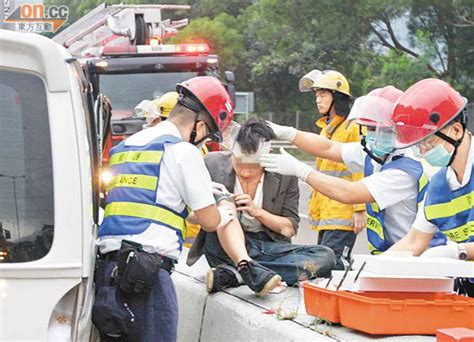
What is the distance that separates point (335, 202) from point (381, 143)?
2.23 metres

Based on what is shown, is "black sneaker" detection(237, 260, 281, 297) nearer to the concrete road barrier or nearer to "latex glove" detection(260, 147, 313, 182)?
the concrete road barrier

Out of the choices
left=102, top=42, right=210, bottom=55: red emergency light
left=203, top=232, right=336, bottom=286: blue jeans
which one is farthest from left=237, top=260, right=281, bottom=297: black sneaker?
left=102, top=42, right=210, bottom=55: red emergency light

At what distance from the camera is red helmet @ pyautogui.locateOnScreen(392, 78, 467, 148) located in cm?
500

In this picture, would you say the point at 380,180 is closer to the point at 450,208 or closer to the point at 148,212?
the point at 450,208

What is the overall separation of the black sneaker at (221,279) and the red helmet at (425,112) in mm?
1617

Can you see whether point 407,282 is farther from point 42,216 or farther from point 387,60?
point 387,60

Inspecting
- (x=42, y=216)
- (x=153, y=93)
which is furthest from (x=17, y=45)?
(x=153, y=93)

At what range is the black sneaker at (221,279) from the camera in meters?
6.30

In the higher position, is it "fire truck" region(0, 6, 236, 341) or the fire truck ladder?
the fire truck ladder

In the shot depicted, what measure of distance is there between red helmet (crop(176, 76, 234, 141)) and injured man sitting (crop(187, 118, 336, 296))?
0.68 m

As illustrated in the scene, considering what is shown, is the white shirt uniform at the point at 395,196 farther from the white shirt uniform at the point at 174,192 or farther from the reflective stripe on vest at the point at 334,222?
the reflective stripe on vest at the point at 334,222

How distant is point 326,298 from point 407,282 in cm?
43

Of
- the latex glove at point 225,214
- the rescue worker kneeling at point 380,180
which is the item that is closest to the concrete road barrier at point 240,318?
the latex glove at point 225,214

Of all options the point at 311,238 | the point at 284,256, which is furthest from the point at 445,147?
the point at 311,238
